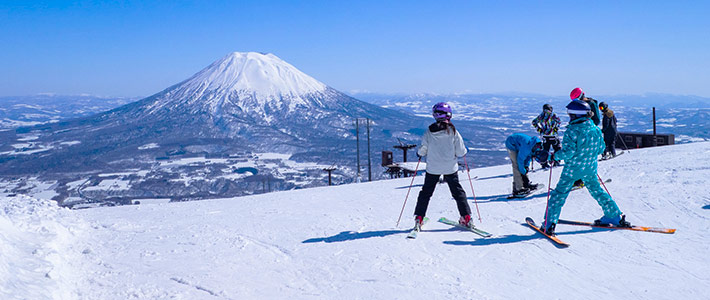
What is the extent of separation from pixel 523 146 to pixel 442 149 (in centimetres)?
275

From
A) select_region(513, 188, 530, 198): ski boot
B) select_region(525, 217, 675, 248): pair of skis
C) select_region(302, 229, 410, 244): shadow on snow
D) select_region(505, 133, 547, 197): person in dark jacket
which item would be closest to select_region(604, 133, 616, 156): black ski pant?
select_region(505, 133, 547, 197): person in dark jacket

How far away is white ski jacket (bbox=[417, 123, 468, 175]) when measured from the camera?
4988 millimetres

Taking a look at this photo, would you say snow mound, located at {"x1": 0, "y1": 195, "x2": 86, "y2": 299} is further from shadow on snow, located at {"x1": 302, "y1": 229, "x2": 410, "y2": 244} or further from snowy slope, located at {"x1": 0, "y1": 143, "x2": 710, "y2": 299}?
shadow on snow, located at {"x1": 302, "y1": 229, "x2": 410, "y2": 244}

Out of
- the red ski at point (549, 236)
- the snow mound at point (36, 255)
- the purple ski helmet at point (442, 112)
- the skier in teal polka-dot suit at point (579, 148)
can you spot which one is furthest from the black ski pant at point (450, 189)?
the snow mound at point (36, 255)

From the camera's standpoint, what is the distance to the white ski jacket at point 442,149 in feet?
16.4

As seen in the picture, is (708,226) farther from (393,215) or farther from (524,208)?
(393,215)

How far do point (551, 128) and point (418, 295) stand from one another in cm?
722

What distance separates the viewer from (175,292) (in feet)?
12.0

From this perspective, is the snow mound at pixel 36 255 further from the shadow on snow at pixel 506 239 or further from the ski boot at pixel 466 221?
the ski boot at pixel 466 221

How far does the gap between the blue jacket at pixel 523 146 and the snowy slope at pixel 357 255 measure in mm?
668

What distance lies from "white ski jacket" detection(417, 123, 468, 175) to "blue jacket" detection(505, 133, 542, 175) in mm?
2532

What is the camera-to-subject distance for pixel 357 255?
4.53 m

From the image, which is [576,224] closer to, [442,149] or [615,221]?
[615,221]


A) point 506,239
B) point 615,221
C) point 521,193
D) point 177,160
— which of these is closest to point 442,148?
point 506,239
